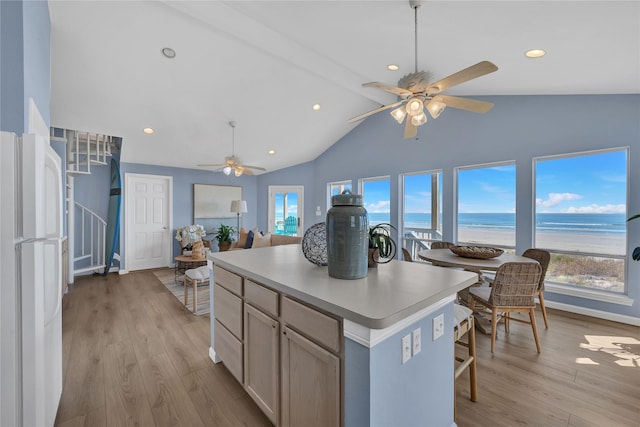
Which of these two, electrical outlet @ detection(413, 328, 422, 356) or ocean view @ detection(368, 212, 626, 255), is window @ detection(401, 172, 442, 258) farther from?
electrical outlet @ detection(413, 328, 422, 356)

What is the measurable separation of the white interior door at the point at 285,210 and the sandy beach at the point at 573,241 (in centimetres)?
461

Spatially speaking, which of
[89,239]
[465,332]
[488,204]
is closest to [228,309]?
[465,332]

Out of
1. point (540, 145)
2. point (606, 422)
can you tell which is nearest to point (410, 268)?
point (606, 422)

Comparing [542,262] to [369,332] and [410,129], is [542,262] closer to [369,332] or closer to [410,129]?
[410,129]

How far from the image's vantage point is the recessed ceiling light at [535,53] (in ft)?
7.88

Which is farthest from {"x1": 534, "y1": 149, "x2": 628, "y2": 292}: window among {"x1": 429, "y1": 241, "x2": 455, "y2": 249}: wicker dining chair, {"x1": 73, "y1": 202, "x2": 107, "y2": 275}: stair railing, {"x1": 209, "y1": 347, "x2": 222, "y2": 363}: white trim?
{"x1": 73, "y1": 202, "x2": 107, "y2": 275}: stair railing

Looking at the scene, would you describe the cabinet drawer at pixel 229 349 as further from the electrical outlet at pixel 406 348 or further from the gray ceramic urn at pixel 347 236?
the electrical outlet at pixel 406 348

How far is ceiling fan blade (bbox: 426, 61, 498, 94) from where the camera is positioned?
70.1 inches

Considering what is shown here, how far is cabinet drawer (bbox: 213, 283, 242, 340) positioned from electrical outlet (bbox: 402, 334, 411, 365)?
3.58 feet

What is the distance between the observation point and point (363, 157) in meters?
5.94

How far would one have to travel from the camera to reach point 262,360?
1.56 metres

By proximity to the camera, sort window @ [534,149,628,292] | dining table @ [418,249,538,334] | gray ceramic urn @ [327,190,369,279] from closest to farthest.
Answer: gray ceramic urn @ [327,190,369,279] → dining table @ [418,249,538,334] → window @ [534,149,628,292]

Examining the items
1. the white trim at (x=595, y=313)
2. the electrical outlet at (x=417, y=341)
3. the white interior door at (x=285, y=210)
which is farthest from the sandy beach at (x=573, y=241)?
the white interior door at (x=285, y=210)

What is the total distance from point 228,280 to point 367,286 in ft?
3.66
